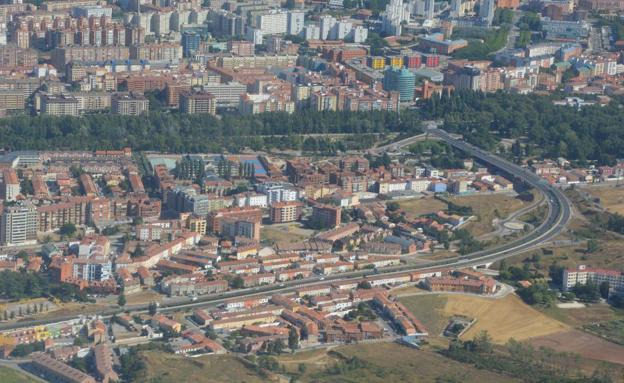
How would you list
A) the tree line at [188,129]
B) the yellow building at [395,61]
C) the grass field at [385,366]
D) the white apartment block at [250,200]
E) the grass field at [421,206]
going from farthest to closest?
1. the yellow building at [395,61]
2. the tree line at [188,129]
3. the grass field at [421,206]
4. the white apartment block at [250,200]
5. the grass field at [385,366]

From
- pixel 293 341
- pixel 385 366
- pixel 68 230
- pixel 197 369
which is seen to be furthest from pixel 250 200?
pixel 197 369

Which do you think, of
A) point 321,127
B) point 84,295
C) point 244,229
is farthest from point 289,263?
point 321,127

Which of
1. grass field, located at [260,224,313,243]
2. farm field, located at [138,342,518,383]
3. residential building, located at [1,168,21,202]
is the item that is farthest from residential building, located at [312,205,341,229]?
farm field, located at [138,342,518,383]

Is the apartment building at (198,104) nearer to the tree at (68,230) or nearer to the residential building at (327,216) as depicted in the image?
the residential building at (327,216)

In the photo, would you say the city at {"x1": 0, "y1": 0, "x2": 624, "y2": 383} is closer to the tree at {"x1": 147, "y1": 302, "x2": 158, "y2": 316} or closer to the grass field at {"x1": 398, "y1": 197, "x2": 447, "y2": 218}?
the grass field at {"x1": 398, "y1": 197, "x2": 447, "y2": 218}

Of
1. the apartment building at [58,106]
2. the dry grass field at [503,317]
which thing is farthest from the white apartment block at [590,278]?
the apartment building at [58,106]

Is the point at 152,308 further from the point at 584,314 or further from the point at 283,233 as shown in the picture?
the point at 584,314
